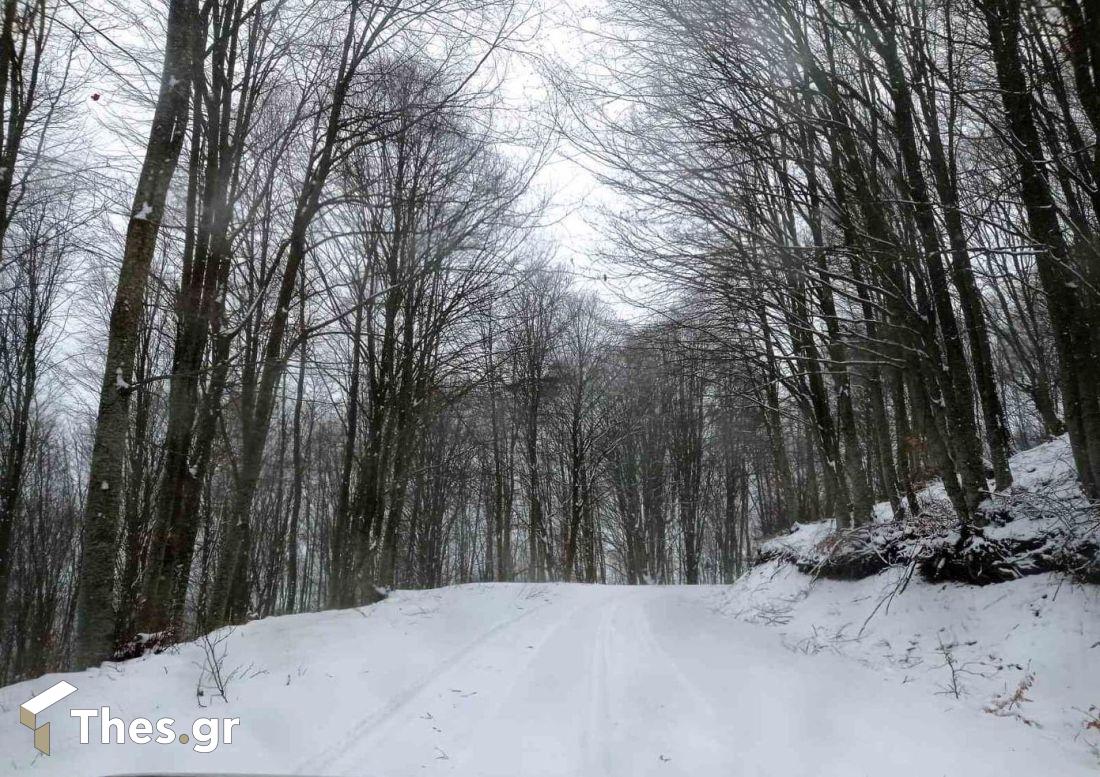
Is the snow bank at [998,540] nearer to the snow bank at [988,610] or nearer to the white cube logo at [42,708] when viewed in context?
the snow bank at [988,610]

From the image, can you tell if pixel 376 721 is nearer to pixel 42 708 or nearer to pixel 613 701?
pixel 613 701

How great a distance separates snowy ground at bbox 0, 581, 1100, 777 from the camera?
3.57 m

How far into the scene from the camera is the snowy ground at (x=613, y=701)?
11.7ft

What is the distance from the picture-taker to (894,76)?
6.74 meters

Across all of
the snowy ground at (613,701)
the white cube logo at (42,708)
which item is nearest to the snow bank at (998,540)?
the snowy ground at (613,701)

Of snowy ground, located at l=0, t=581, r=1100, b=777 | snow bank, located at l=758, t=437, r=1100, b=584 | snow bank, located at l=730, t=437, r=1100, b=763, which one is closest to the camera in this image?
snowy ground, located at l=0, t=581, r=1100, b=777

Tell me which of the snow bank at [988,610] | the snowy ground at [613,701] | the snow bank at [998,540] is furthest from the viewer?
the snow bank at [998,540]

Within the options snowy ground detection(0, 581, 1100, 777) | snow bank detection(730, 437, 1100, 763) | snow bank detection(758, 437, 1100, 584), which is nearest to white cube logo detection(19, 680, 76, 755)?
snowy ground detection(0, 581, 1100, 777)

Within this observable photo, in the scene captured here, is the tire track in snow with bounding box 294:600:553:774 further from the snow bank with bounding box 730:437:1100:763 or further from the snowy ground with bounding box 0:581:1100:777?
the snow bank with bounding box 730:437:1100:763

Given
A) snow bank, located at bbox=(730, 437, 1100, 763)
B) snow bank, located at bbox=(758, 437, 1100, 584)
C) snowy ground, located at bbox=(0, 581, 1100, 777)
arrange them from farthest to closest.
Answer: snow bank, located at bbox=(758, 437, 1100, 584)
snow bank, located at bbox=(730, 437, 1100, 763)
snowy ground, located at bbox=(0, 581, 1100, 777)

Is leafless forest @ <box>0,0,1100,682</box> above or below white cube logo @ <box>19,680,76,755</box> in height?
above

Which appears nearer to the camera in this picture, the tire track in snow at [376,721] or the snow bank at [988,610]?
the tire track in snow at [376,721]

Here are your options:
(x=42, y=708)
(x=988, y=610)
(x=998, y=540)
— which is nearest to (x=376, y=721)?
(x=42, y=708)

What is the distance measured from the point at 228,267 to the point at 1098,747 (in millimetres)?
10768
